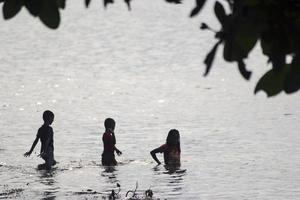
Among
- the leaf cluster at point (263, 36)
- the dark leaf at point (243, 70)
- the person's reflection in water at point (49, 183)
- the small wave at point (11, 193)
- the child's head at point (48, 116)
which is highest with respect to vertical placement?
the leaf cluster at point (263, 36)

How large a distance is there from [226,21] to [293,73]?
545 mm

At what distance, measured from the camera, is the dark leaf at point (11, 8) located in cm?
594

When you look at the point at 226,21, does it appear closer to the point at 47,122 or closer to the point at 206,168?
the point at 47,122

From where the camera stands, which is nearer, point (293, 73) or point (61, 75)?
point (293, 73)

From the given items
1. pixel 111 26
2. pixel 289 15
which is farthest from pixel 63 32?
pixel 289 15

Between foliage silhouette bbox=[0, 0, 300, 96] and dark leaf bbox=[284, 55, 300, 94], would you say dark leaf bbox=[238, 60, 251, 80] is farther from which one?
dark leaf bbox=[284, 55, 300, 94]

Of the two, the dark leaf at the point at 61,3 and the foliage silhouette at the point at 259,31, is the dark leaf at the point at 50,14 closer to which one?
the foliage silhouette at the point at 259,31

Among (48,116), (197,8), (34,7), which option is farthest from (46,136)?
(197,8)

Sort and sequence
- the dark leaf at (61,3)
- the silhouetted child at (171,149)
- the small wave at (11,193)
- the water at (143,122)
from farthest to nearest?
the water at (143,122) < the silhouetted child at (171,149) < the small wave at (11,193) < the dark leaf at (61,3)

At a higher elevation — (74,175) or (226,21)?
(226,21)

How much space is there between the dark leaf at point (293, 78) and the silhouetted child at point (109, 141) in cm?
1470

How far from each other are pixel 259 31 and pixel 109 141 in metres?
15.8

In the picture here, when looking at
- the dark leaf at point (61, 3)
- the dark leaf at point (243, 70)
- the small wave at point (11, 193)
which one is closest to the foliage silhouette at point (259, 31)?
the dark leaf at point (243, 70)

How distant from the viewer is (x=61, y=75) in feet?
242
